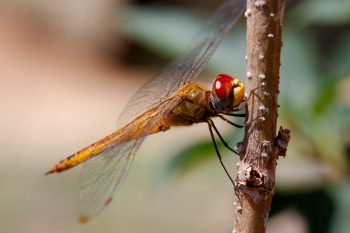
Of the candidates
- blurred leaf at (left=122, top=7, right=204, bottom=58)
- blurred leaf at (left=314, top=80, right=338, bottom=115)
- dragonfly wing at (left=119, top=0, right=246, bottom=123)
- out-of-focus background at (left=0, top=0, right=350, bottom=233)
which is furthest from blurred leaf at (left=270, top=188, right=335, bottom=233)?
blurred leaf at (left=122, top=7, right=204, bottom=58)

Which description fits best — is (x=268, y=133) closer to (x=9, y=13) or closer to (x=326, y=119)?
(x=326, y=119)

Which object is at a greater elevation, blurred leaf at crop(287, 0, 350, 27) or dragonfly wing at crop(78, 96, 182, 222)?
blurred leaf at crop(287, 0, 350, 27)

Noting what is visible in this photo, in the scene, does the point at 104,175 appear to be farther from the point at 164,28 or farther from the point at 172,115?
the point at 164,28

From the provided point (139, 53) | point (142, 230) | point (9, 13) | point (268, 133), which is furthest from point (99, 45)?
point (268, 133)

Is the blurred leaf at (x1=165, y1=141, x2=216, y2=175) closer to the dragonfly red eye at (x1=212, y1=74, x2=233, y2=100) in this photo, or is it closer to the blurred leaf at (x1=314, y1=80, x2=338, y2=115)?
the blurred leaf at (x1=314, y1=80, x2=338, y2=115)

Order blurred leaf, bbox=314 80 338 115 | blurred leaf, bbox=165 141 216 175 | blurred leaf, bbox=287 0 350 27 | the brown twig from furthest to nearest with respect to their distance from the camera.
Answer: blurred leaf, bbox=287 0 350 27
blurred leaf, bbox=165 141 216 175
blurred leaf, bbox=314 80 338 115
the brown twig

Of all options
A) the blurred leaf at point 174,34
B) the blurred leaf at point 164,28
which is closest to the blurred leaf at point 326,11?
the blurred leaf at point 174,34

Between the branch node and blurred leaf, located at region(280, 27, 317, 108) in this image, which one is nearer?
the branch node
